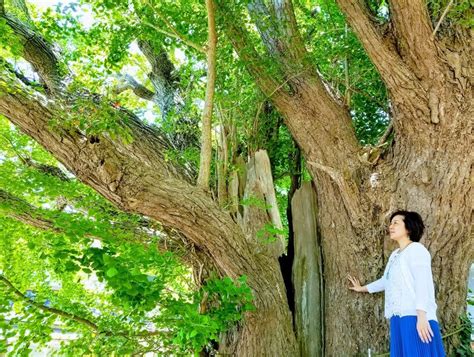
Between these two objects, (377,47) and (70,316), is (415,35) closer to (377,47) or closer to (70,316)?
(377,47)

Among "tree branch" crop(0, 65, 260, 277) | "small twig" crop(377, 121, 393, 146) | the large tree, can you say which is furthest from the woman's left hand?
"small twig" crop(377, 121, 393, 146)

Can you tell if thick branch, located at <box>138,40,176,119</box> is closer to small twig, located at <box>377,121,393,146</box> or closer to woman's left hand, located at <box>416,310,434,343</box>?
small twig, located at <box>377,121,393,146</box>

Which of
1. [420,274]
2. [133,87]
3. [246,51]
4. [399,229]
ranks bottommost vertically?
[420,274]

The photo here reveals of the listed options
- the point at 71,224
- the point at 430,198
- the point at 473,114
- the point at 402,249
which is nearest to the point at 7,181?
the point at 71,224

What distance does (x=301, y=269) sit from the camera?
11.0 ft

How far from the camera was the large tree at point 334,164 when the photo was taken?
7.79 ft

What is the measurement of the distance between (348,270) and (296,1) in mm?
3016

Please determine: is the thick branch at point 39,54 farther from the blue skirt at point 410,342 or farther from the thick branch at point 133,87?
the blue skirt at point 410,342

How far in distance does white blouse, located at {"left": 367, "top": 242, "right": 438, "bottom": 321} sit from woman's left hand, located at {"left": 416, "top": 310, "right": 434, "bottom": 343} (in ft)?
0.15

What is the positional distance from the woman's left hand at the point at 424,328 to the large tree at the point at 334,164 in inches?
24.7

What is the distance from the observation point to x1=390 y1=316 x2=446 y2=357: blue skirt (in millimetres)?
2287

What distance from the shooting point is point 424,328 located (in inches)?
87.4

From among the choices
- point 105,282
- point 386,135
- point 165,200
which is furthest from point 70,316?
point 386,135

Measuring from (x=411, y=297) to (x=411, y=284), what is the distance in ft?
0.23
